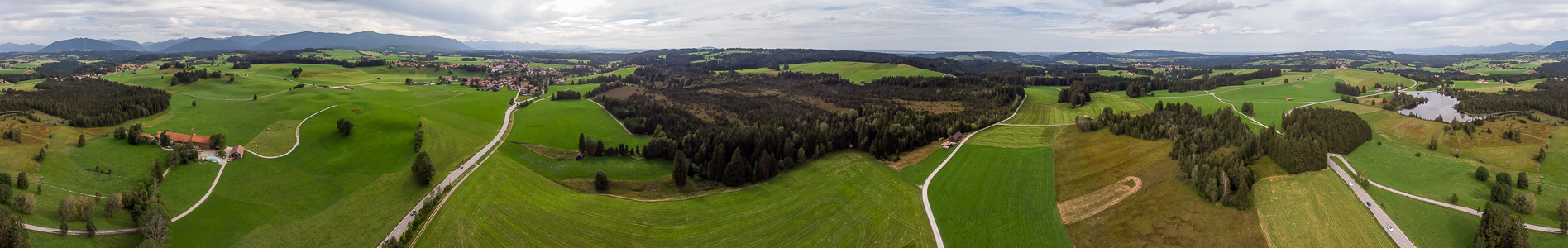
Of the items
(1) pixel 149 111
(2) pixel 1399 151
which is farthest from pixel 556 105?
(2) pixel 1399 151

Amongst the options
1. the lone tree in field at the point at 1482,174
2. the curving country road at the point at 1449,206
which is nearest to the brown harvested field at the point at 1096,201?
the curving country road at the point at 1449,206

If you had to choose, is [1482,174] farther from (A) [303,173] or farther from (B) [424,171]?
(A) [303,173]

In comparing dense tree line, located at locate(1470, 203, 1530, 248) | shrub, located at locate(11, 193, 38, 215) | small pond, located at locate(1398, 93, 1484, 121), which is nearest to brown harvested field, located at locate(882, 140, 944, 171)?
dense tree line, located at locate(1470, 203, 1530, 248)

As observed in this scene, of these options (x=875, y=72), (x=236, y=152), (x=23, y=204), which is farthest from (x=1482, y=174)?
(x=875, y=72)

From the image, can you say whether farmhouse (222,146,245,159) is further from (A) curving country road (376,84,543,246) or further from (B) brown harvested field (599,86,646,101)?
(B) brown harvested field (599,86,646,101)

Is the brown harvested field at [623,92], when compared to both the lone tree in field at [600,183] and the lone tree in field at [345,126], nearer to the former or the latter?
the lone tree in field at [345,126]

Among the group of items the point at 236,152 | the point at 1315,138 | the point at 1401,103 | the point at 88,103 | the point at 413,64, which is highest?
the point at 413,64
